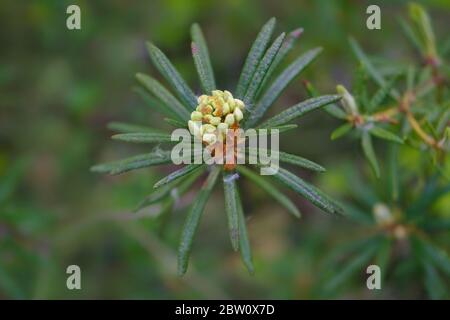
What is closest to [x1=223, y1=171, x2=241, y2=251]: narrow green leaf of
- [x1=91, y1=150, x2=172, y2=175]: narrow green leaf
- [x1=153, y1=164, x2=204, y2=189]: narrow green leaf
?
[x1=153, y1=164, x2=204, y2=189]: narrow green leaf

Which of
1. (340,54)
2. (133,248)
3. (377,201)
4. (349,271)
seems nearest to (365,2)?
(340,54)

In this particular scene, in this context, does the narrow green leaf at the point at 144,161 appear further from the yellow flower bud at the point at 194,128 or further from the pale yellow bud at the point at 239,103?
the pale yellow bud at the point at 239,103

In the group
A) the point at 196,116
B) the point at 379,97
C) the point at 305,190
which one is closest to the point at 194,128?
the point at 196,116

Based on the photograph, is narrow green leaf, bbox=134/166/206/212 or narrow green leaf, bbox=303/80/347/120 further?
narrow green leaf, bbox=134/166/206/212

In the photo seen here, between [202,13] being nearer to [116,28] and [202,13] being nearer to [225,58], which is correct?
[225,58]

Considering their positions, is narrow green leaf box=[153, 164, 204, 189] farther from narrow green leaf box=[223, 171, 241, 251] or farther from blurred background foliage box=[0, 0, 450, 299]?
blurred background foliage box=[0, 0, 450, 299]

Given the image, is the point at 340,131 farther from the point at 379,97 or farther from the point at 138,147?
the point at 138,147
